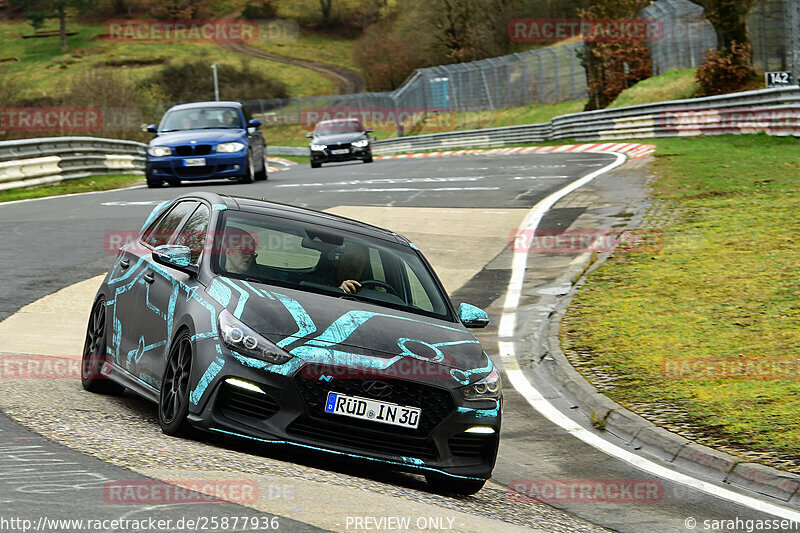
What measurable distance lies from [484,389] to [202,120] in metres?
19.9

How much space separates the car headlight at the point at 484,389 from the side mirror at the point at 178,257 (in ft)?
6.23

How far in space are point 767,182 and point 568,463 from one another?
15.1m

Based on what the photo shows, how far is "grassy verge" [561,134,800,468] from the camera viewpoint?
895 cm

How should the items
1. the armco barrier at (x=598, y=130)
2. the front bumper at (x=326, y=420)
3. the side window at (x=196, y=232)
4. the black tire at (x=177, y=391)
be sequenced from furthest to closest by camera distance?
the armco barrier at (x=598, y=130), the side window at (x=196, y=232), the black tire at (x=177, y=391), the front bumper at (x=326, y=420)

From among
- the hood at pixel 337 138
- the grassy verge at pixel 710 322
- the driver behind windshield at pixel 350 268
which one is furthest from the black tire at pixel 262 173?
the driver behind windshield at pixel 350 268

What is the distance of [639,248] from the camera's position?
1659 centimetres

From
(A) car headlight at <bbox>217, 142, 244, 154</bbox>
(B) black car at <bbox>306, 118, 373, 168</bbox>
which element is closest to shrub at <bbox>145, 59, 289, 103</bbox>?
(B) black car at <bbox>306, 118, 373, 168</bbox>

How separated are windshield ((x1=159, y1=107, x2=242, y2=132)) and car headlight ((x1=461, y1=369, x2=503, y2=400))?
19578mm

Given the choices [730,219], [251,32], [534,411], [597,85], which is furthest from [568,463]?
[251,32]

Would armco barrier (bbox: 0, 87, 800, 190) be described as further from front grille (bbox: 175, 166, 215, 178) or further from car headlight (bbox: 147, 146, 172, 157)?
front grille (bbox: 175, 166, 215, 178)

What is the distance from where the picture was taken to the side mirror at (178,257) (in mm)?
7355

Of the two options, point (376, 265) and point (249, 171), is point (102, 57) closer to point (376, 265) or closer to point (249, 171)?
point (249, 171)

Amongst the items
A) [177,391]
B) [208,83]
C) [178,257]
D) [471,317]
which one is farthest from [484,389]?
[208,83]

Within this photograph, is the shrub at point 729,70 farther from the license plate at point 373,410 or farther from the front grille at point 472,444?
the license plate at point 373,410
